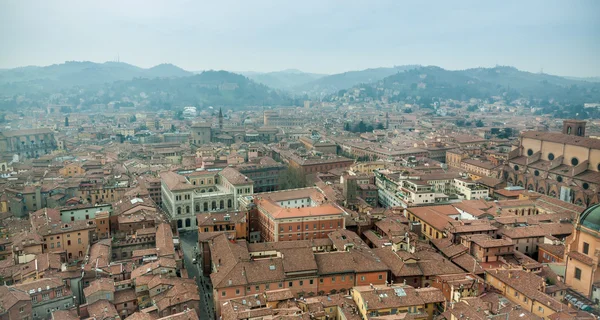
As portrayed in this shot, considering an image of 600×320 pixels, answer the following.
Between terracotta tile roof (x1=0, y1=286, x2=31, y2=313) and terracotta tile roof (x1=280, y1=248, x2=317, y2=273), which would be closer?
terracotta tile roof (x1=0, y1=286, x2=31, y2=313)

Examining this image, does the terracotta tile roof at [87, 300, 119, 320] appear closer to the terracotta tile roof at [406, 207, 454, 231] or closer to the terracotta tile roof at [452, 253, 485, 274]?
the terracotta tile roof at [452, 253, 485, 274]

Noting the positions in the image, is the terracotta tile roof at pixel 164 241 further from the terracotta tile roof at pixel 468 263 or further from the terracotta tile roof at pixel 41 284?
the terracotta tile roof at pixel 468 263

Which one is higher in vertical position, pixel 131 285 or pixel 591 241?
pixel 591 241

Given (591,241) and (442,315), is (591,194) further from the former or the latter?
(442,315)

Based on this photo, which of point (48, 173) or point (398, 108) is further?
point (398, 108)

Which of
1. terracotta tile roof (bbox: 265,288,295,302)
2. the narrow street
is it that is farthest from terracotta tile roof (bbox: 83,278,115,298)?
terracotta tile roof (bbox: 265,288,295,302)

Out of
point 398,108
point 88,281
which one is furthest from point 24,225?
point 398,108

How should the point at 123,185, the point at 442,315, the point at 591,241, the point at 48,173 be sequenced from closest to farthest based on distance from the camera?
the point at 442,315
the point at 591,241
the point at 123,185
the point at 48,173

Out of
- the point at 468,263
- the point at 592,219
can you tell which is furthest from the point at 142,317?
the point at 592,219
